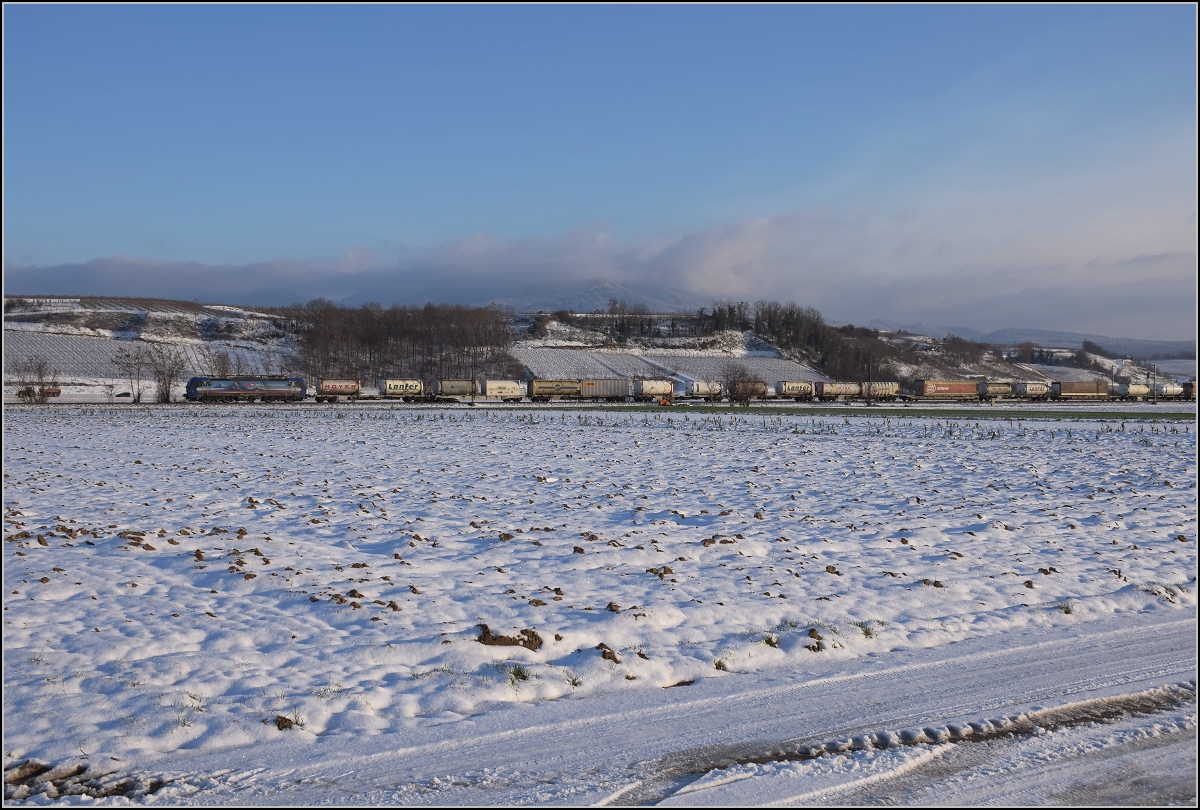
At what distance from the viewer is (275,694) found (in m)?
6.72

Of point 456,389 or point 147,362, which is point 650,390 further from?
point 147,362

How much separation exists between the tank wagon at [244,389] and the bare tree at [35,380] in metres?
12.2

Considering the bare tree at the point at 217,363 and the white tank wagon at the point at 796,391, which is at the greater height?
the bare tree at the point at 217,363

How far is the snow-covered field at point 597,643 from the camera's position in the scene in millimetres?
5586

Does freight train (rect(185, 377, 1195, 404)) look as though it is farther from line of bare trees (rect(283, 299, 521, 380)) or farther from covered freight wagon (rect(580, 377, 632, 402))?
line of bare trees (rect(283, 299, 521, 380))

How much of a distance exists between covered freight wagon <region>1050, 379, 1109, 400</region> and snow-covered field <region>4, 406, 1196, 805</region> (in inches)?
3971

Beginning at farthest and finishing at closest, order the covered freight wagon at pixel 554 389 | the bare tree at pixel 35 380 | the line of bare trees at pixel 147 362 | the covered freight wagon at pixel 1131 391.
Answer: the covered freight wagon at pixel 1131 391 < the line of bare trees at pixel 147 362 < the covered freight wagon at pixel 554 389 < the bare tree at pixel 35 380

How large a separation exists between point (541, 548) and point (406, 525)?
111 inches

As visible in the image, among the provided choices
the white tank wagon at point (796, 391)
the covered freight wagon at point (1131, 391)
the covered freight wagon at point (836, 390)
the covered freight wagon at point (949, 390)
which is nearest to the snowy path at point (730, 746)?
the white tank wagon at point (796, 391)

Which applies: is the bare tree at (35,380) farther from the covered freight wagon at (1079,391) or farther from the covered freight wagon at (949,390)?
the covered freight wagon at (1079,391)

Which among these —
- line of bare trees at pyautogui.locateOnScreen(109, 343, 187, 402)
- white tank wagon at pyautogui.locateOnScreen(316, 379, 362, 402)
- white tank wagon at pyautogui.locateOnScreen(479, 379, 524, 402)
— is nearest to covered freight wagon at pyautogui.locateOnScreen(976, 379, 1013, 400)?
white tank wagon at pyautogui.locateOnScreen(479, 379, 524, 402)

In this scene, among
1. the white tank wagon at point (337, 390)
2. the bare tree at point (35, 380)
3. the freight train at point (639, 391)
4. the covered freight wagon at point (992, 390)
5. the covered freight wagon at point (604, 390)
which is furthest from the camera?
the covered freight wagon at point (992, 390)

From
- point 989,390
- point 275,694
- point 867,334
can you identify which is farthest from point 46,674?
point 867,334

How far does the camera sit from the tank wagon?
248 feet
